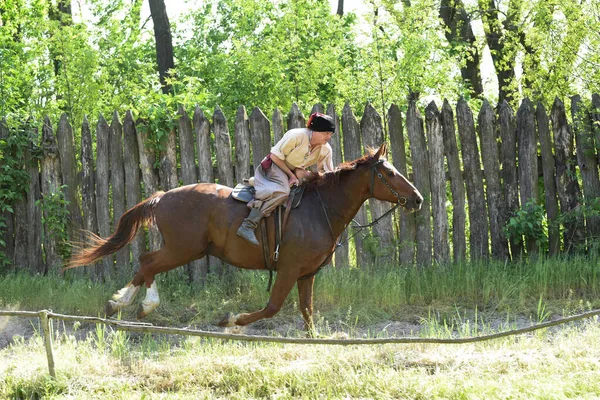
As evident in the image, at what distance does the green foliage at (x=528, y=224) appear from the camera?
941 cm

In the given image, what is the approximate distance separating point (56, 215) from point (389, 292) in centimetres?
457

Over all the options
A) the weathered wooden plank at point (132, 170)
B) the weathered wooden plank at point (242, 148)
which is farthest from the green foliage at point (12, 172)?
the weathered wooden plank at point (242, 148)

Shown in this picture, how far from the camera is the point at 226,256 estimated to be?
8016 mm

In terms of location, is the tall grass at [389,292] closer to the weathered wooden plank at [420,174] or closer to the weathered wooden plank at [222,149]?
the weathered wooden plank at [420,174]

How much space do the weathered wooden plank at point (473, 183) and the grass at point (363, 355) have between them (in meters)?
0.64

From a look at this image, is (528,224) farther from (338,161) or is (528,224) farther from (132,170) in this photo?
(132,170)

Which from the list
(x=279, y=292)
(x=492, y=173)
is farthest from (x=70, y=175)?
(x=492, y=173)

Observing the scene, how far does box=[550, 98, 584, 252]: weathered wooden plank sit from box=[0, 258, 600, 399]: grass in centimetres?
65

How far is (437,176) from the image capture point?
977cm

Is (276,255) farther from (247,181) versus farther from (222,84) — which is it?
(222,84)

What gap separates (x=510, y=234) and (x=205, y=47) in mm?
11162

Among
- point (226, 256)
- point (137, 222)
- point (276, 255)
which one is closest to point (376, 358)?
point (276, 255)

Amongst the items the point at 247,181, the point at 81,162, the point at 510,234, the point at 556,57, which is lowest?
the point at 510,234

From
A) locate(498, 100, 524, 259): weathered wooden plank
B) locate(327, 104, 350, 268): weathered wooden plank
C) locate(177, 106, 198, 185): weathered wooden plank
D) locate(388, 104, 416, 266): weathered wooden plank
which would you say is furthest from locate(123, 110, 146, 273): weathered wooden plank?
locate(498, 100, 524, 259): weathered wooden plank
